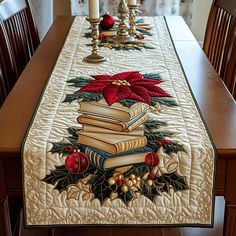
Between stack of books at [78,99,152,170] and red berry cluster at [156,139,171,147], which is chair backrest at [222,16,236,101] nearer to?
stack of books at [78,99,152,170]

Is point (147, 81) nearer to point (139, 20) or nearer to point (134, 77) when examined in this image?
point (134, 77)

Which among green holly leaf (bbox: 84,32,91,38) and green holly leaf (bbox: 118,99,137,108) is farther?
green holly leaf (bbox: 84,32,91,38)

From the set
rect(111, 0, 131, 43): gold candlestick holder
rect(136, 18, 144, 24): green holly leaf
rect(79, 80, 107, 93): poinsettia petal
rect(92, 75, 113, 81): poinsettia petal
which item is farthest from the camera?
rect(136, 18, 144, 24): green holly leaf

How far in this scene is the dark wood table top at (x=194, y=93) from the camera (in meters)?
1.08

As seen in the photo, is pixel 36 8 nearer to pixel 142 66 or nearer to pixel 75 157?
pixel 142 66

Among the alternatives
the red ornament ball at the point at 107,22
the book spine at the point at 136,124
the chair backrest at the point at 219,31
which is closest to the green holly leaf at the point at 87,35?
the red ornament ball at the point at 107,22

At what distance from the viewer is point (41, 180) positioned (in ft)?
3.46

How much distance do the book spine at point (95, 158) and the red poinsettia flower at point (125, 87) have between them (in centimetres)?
22

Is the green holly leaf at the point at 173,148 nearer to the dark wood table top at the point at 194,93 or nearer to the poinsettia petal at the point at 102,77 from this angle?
the dark wood table top at the point at 194,93

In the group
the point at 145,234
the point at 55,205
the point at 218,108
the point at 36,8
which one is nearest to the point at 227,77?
the point at 218,108

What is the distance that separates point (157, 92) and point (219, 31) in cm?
81

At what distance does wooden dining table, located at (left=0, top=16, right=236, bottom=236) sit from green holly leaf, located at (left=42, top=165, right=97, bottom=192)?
0.08m

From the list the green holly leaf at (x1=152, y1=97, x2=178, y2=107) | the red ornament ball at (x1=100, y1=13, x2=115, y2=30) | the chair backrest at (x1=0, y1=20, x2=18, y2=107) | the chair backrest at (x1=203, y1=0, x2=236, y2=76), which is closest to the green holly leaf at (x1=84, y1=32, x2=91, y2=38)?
the red ornament ball at (x1=100, y1=13, x2=115, y2=30)

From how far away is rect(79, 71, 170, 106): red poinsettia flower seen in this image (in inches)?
51.4
